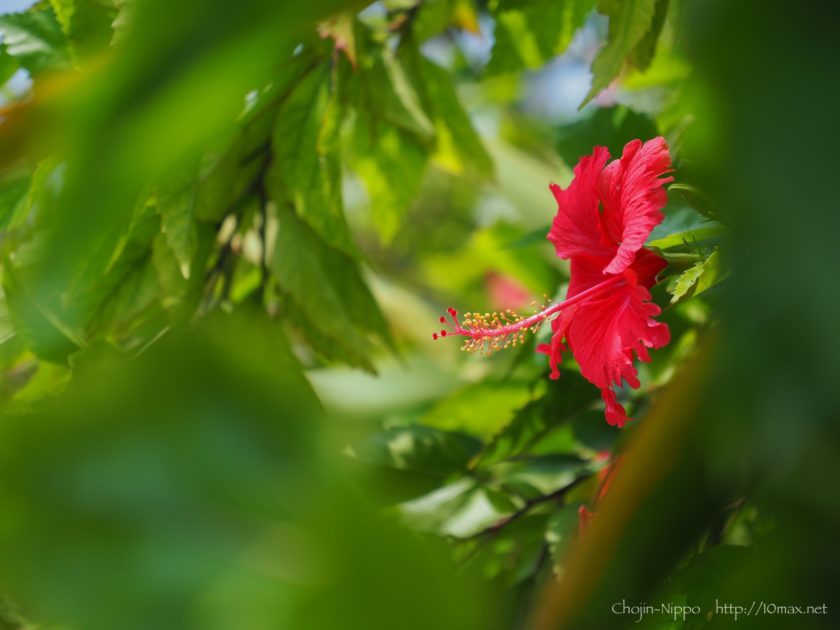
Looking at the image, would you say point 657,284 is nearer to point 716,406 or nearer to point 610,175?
point 610,175

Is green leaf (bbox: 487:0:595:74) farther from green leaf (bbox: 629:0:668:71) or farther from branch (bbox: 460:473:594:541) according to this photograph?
branch (bbox: 460:473:594:541)

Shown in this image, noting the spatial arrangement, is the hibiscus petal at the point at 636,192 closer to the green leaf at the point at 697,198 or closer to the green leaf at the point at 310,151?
the green leaf at the point at 697,198

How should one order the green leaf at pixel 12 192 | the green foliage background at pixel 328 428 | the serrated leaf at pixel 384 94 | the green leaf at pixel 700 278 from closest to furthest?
the green foliage background at pixel 328 428
the green leaf at pixel 700 278
the green leaf at pixel 12 192
the serrated leaf at pixel 384 94

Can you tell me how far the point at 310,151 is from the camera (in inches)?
17.9

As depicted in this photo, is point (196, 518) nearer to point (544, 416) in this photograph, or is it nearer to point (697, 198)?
point (697, 198)

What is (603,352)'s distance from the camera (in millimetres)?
306

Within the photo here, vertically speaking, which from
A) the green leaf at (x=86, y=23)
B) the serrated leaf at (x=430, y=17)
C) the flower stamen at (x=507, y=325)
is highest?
the green leaf at (x=86, y=23)

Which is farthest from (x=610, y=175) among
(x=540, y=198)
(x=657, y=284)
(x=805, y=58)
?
(x=540, y=198)

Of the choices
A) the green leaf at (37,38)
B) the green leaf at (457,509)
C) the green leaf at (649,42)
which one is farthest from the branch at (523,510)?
the green leaf at (37,38)

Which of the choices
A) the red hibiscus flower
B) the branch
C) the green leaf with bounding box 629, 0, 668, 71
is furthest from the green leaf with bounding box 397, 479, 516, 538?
the green leaf with bounding box 629, 0, 668, 71

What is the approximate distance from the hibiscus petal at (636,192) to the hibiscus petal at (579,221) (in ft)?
0.03

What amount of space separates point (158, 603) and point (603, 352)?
0.21m

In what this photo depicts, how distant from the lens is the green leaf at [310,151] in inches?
18.0

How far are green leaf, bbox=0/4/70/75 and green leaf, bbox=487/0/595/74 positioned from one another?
22cm
